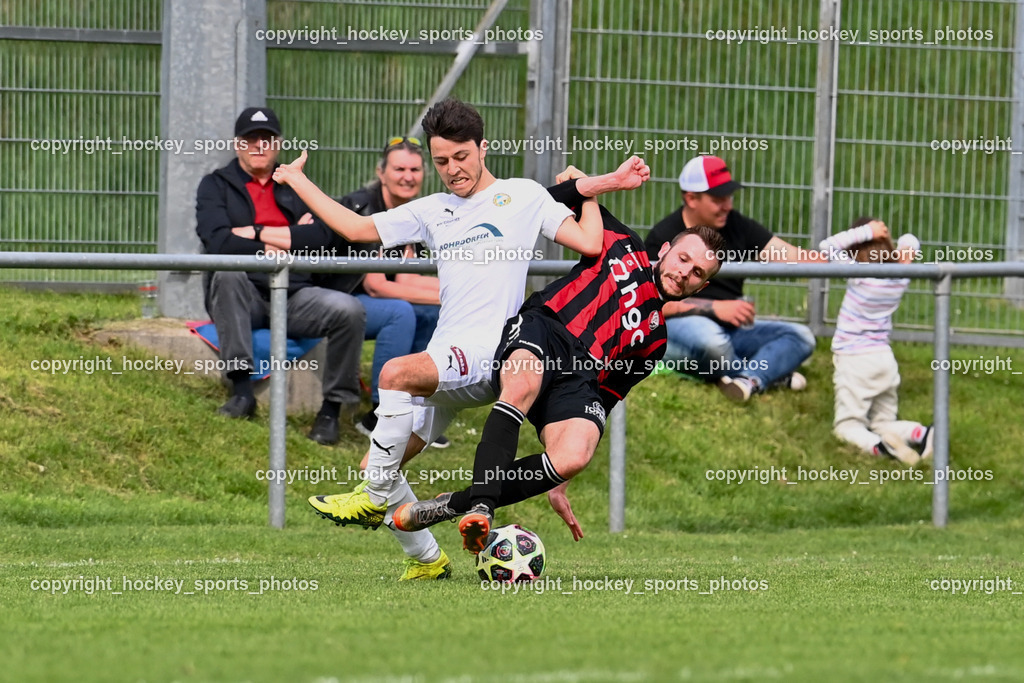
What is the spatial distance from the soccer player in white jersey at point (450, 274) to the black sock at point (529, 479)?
1.79 ft

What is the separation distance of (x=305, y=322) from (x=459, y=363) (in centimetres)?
325

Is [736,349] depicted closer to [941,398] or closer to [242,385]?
[941,398]

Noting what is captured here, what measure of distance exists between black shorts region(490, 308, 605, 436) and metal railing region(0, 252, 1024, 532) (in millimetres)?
2378

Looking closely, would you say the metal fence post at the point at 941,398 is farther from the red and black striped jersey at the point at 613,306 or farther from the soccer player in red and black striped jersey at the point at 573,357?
the red and black striped jersey at the point at 613,306

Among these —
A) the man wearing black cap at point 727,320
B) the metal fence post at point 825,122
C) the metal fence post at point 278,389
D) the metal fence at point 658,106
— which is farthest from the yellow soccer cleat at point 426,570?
the metal fence post at point 825,122

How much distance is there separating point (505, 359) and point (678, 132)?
22.6 feet

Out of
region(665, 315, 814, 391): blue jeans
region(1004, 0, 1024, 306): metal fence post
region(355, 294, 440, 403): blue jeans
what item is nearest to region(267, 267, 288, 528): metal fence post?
region(355, 294, 440, 403): blue jeans

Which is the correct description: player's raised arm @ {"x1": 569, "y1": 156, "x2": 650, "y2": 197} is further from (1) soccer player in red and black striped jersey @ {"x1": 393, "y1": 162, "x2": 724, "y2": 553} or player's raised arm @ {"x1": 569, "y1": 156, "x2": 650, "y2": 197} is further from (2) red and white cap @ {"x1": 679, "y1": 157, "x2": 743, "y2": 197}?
(2) red and white cap @ {"x1": 679, "y1": 157, "x2": 743, "y2": 197}

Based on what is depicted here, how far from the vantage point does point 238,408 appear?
33.8 feet

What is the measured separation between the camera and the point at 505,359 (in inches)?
278

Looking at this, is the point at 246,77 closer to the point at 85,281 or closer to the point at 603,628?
the point at 85,281

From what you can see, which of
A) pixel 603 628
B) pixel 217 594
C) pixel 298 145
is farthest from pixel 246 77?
pixel 603 628

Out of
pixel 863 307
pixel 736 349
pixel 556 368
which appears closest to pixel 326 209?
pixel 556 368

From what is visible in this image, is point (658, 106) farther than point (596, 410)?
Yes
